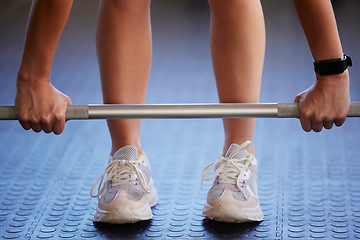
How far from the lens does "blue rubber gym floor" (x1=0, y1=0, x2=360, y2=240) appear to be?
1047mm

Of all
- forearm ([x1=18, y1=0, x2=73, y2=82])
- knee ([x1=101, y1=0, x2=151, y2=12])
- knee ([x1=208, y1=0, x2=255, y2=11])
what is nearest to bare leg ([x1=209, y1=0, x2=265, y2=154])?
knee ([x1=208, y1=0, x2=255, y2=11])

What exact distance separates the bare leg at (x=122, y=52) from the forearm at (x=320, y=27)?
0.32 m

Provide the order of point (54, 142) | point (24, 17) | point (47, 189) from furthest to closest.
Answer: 1. point (24, 17)
2. point (54, 142)
3. point (47, 189)

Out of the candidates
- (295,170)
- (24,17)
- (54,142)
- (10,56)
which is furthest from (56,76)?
(295,170)

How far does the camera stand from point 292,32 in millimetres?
2443

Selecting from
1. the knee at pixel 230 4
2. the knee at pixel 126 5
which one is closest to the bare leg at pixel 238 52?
the knee at pixel 230 4

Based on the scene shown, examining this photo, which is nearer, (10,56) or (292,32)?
(10,56)

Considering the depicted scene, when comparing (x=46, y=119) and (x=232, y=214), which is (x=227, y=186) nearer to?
(x=232, y=214)

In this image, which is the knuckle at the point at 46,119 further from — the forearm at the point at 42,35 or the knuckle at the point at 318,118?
the knuckle at the point at 318,118

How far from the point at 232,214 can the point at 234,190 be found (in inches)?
2.0

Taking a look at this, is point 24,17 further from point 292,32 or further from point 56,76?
point 292,32

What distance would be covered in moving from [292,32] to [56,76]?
997 mm

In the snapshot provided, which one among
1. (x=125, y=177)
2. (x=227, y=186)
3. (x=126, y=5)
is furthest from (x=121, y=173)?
(x=126, y=5)

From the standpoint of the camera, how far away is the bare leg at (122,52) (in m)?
1.10
